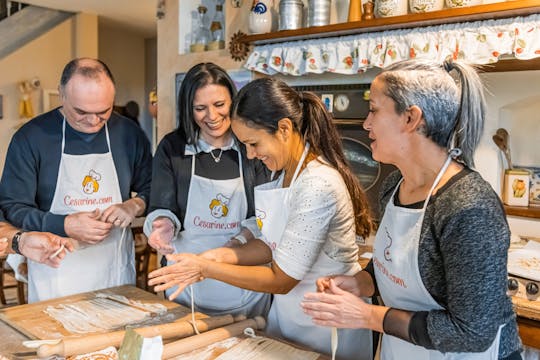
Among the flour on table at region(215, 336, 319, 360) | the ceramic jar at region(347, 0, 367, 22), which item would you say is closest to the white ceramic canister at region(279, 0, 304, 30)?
the ceramic jar at region(347, 0, 367, 22)

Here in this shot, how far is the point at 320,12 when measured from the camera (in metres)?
2.44

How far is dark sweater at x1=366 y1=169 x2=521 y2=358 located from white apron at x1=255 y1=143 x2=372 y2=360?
1.26 feet

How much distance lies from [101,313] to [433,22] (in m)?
1.69

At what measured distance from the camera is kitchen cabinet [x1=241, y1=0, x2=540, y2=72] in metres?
1.87

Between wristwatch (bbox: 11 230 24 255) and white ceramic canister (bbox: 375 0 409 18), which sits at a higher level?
white ceramic canister (bbox: 375 0 409 18)

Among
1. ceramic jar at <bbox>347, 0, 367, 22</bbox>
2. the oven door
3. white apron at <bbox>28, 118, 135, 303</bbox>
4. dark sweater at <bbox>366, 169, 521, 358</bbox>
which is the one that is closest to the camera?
dark sweater at <bbox>366, 169, 521, 358</bbox>

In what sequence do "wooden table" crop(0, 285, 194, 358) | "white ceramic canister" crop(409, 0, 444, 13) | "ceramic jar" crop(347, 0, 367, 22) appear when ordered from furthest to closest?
1. "ceramic jar" crop(347, 0, 367, 22)
2. "white ceramic canister" crop(409, 0, 444, 13)
3. "wooden table" crop(0, 285, 194, 358)

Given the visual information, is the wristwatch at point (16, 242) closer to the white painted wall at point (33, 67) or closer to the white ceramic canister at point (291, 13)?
the white ceramic canister at point (291, 13)

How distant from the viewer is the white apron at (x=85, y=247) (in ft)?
5.63

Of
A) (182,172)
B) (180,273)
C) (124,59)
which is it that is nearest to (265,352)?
(180,273)

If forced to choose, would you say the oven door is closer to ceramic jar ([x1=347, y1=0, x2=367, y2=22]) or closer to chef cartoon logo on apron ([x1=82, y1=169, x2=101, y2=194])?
ceramic jar ([x1=347, y1=0, x2=367, y2=22])

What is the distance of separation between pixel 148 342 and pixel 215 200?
769mm

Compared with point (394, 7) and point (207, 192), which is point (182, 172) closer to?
point (207, 192)

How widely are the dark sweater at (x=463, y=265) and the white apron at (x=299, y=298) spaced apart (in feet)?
1.26
